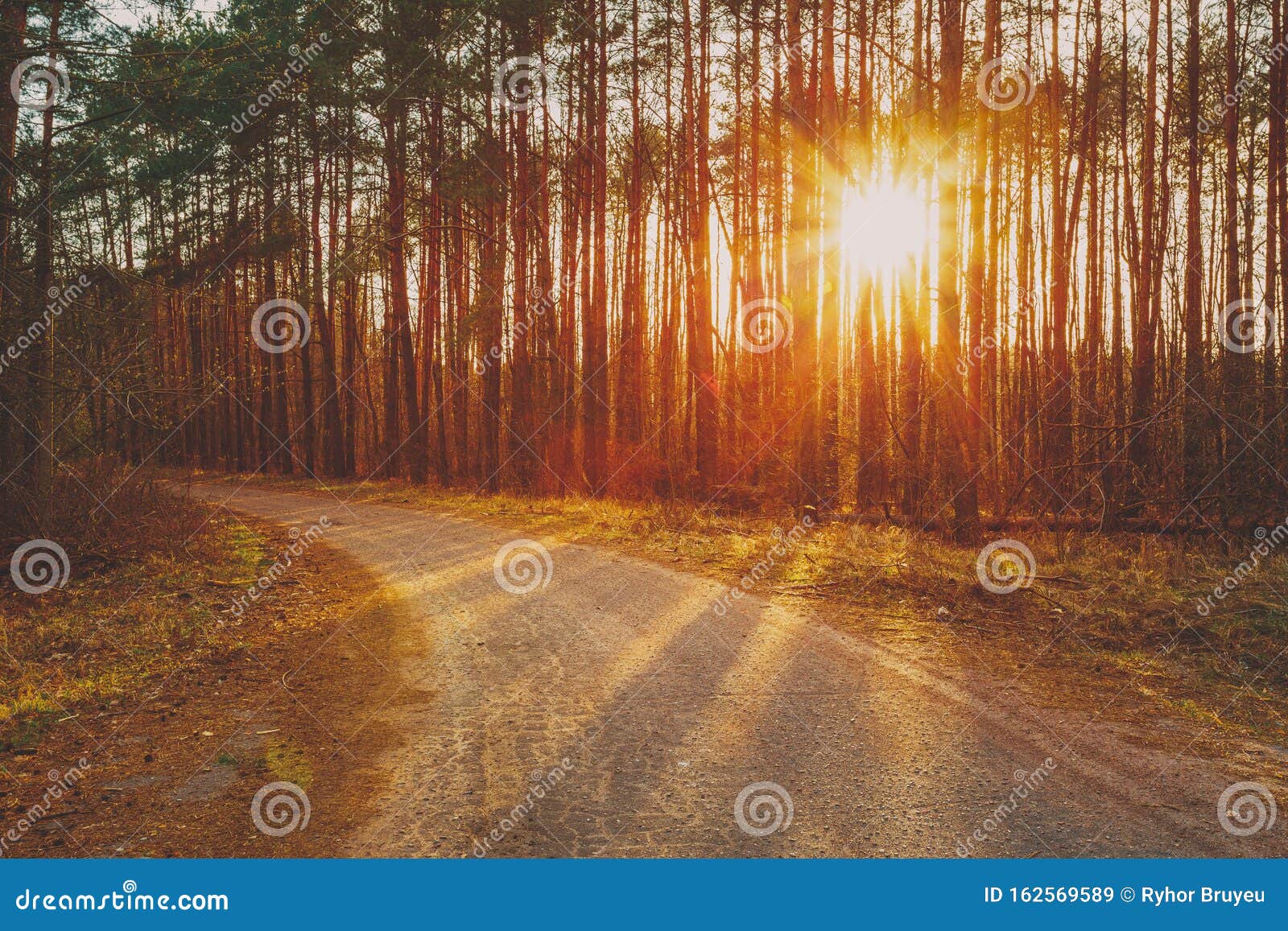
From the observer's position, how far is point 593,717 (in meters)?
4.89

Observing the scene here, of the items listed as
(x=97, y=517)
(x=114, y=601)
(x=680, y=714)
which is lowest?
(x=114, y=601)

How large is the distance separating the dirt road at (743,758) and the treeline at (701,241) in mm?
5982

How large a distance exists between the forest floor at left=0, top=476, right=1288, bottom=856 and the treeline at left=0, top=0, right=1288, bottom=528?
313 centimetres

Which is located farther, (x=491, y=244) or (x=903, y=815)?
(x=491, y=244)

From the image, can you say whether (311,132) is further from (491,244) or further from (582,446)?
(582,446)

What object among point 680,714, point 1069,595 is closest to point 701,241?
point 1069,595

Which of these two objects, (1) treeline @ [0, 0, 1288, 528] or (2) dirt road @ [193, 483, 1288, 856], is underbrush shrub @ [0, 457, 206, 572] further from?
(2) dirt road @ [193, 483, 1288, 856]

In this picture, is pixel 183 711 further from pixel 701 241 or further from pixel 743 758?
pixel 701 241

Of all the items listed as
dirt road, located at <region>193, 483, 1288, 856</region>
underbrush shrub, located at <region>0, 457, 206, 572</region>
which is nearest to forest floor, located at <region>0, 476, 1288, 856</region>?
dirt road, located at <region>193, 483, 1288, 856</region>

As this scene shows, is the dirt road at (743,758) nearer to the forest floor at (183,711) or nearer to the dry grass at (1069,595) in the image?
the forest floor at (183,711)

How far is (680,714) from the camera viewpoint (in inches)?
195

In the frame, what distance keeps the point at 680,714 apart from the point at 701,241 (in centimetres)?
1567

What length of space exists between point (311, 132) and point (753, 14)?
16.3 m

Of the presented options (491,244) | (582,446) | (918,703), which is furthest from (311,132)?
(918,703)
